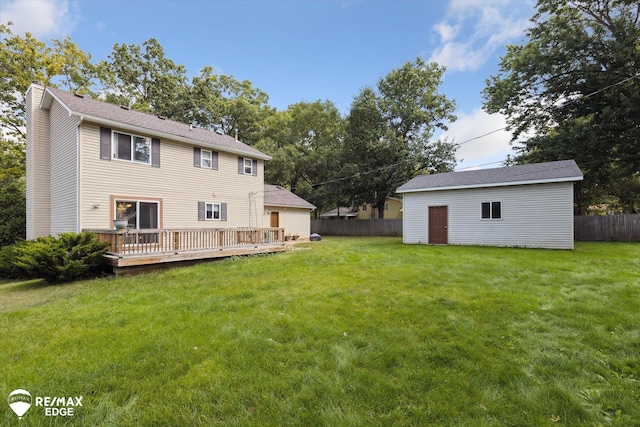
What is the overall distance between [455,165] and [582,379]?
24.7 meters

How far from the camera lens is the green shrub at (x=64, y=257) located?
7.27 metres

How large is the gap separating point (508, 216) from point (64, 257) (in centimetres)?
1606

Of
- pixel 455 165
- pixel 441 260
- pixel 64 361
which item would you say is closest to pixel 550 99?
pixel 455 165

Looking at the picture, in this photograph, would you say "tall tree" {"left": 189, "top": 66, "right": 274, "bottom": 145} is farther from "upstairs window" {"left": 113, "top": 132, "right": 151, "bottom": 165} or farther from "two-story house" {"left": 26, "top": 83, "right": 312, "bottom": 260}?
"upstairs window" {"left": 113, "top": 132, "right": 151, "bottom": 165}

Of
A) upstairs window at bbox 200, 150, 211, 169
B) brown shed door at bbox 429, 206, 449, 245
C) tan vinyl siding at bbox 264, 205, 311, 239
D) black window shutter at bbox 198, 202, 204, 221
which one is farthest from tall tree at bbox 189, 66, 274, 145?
brown shed door at bbox 429, 206, 449, 245

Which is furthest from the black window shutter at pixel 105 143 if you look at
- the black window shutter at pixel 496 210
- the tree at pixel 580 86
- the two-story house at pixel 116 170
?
the tree at pixel 580 86

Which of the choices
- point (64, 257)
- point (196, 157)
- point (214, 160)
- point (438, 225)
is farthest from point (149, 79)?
point (438, 225)

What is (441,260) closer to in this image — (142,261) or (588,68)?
(142,261)

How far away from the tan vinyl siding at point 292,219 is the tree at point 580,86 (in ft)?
51.8

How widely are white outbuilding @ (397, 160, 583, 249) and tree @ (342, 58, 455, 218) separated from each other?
28.6 ft

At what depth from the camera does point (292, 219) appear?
64.2 feet

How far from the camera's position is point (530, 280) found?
6082 millimetres

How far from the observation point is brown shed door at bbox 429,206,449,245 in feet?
47.2

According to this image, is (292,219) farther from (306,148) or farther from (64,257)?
(64,257)
